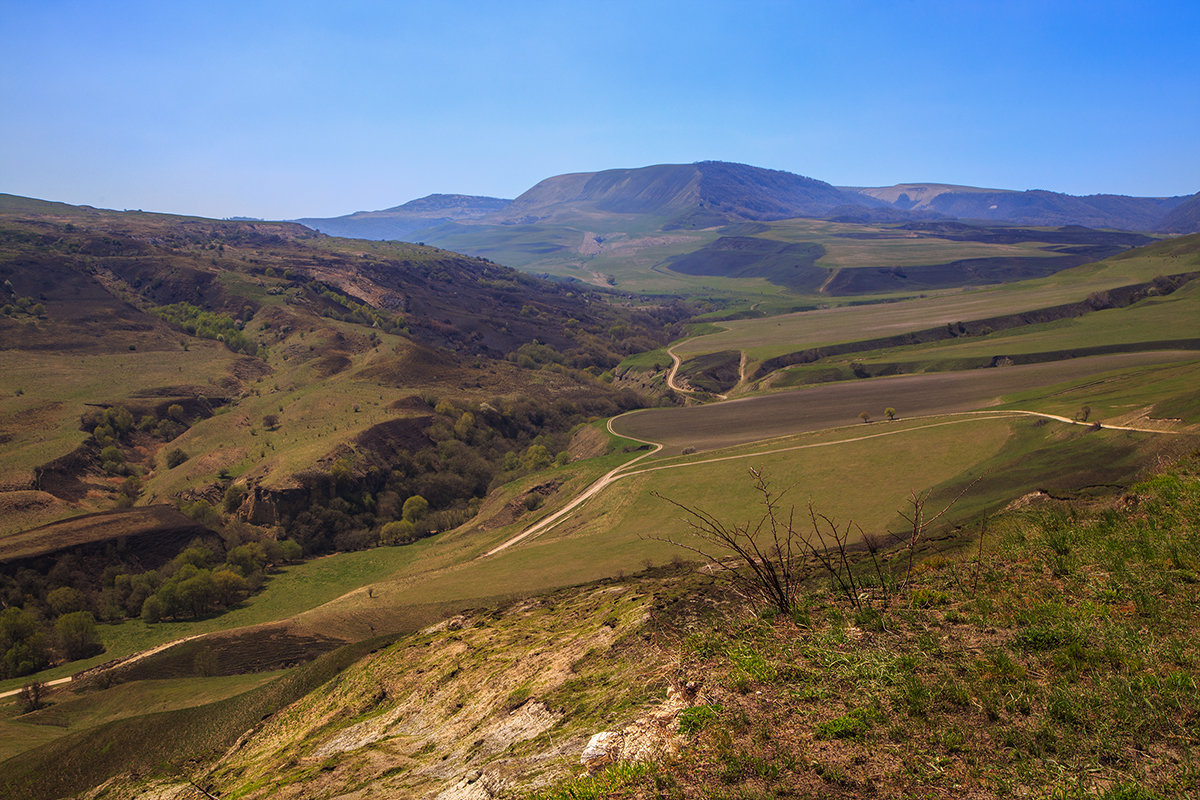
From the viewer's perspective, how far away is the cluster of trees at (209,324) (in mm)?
103125

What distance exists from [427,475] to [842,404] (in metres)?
43.8

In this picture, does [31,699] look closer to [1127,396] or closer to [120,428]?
[120,428]

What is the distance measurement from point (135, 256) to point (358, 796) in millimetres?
147425

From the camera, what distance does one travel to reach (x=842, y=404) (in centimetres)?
7081

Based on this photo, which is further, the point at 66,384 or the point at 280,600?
the point at 66,384

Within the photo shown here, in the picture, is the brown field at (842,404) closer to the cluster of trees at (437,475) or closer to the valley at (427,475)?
the valley at (427,475)

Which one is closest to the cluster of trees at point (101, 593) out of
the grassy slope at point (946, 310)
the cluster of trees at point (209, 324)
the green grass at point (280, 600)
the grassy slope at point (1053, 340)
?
the green grass at point (280, 600)

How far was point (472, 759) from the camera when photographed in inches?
392

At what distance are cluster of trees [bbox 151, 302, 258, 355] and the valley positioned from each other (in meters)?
0.71

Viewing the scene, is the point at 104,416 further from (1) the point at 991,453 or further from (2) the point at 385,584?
(1) the point at 991,453

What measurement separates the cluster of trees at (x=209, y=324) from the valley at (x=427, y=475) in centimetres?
71

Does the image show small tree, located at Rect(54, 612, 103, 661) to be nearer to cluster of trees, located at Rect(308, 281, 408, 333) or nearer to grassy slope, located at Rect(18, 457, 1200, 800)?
grassy slope, located at Rect(18, 457, 1200, 800)

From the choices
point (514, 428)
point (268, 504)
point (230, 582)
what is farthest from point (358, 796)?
point (514, 428)

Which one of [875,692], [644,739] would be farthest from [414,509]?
[875,692]
